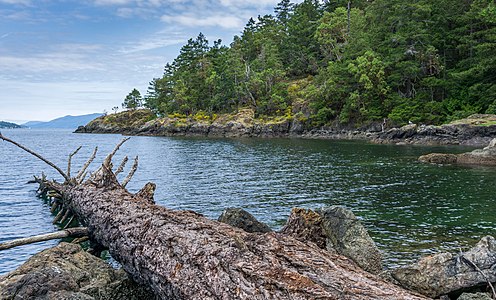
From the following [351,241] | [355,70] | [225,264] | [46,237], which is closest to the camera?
[225,264]

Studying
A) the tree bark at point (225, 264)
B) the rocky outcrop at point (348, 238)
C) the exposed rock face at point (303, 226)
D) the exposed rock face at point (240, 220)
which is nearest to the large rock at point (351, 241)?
the rocky outcrop at point (348, 238)

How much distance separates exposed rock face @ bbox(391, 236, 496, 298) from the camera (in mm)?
7566

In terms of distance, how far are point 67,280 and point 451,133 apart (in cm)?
5340

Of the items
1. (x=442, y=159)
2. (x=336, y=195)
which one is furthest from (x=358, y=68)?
(x=336, y=195)

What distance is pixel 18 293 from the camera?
588 cm

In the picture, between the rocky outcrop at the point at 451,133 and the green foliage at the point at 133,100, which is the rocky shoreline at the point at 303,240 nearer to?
the rocky outcrop at the point at 451,133

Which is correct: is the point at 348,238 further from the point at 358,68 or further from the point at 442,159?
the point at 358,68

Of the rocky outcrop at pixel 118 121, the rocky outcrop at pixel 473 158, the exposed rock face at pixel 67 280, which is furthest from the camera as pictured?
the rocky outcrop at pixel 118 121

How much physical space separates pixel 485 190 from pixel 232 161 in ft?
80.1

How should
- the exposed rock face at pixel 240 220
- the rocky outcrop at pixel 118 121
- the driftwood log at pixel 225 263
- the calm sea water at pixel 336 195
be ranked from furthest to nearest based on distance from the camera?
the rocky outcrop at pixel 118 121
the calm sea water at pixel 336 195
the exposed rock face at pixel 240 220
the driftwood log at pixel 225 263

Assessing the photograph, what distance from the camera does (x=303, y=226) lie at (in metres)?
7.73

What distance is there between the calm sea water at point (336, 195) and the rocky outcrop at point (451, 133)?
1518cm

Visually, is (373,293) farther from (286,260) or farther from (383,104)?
(383,104)

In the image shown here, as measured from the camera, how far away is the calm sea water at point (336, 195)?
13.7m
